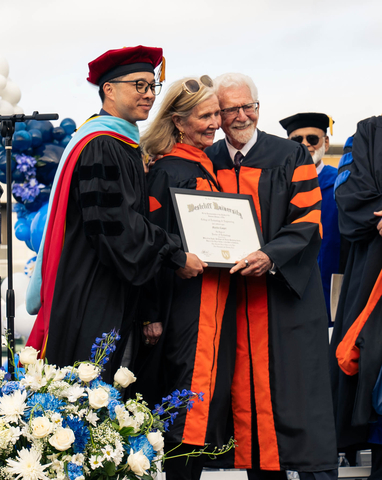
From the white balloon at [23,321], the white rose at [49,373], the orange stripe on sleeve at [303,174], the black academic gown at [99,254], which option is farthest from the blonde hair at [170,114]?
the white balloon at [23,321]

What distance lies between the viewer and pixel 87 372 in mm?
1987

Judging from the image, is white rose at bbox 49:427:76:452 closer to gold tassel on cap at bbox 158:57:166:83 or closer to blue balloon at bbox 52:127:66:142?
gold tassel on cap at bbox 158:57:166:83

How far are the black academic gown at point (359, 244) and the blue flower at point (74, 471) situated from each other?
220 cm

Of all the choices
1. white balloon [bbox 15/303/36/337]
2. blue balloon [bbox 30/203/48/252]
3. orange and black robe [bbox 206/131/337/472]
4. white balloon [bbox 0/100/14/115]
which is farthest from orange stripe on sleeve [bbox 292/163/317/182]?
white balloon [bbox 15/303/36/337]

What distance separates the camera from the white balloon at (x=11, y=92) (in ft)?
24.9

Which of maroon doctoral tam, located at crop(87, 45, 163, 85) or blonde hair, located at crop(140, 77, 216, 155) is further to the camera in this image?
blonde hair, located at crop(140, 77, 216, 155)

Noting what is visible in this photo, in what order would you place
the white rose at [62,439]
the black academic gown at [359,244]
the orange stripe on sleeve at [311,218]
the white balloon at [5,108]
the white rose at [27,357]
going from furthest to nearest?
the white balloon at [5,108]
the black academic gown at [359,244]
the orange stripe on sleeve at [311,218]
the white rose at [27,357]
the white rose at [62,439]

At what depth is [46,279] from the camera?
9.43 feet

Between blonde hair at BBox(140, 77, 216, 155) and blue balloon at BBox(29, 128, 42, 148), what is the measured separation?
3934mm

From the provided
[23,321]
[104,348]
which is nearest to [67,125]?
[23,321]

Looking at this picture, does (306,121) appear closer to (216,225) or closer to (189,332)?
(216,225)

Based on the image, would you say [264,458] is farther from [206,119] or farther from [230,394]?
[206,119]

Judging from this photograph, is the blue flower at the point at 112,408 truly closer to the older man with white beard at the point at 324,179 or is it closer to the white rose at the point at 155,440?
the white rose at the point at 155,440

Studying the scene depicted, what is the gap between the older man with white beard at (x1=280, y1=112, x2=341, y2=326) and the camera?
5043 millimetres
